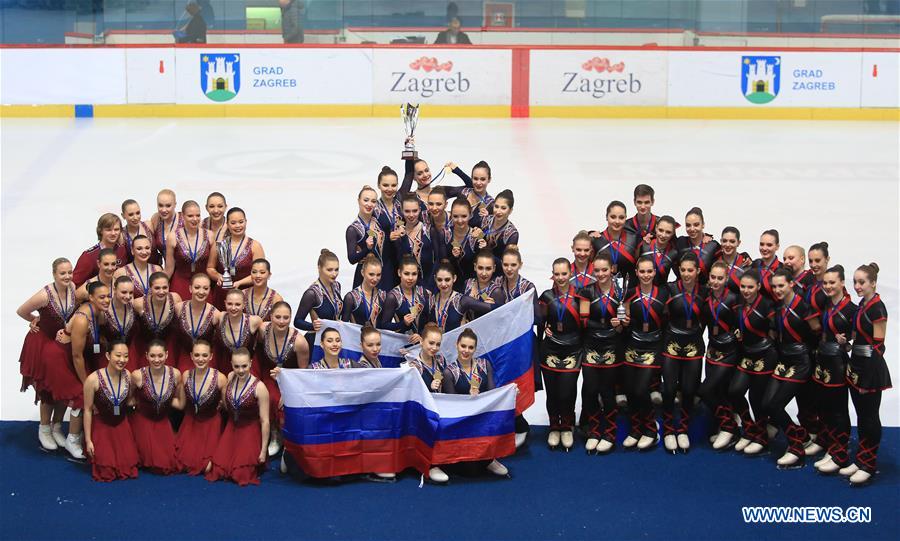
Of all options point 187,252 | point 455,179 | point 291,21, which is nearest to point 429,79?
point 291,21

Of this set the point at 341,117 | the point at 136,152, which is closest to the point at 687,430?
the point at 136,152

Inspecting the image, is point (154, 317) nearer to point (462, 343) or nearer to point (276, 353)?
point (276, 353)

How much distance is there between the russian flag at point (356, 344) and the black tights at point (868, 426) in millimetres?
2693

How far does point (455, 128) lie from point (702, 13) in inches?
213

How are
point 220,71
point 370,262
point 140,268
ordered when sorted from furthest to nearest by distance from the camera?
point 220,71 < point 140,268 < point 370,262

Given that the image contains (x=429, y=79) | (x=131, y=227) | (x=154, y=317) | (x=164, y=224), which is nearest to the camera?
(x=154, y=317)

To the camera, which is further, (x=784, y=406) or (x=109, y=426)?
(x=784, y=406)

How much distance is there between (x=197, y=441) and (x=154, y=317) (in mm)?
799

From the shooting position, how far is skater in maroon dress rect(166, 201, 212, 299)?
767cm

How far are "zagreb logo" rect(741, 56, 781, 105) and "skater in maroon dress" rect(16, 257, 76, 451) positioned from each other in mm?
16394

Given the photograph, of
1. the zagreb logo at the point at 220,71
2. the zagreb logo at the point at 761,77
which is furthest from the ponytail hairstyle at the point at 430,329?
the zagreb logo at the point at 761,77

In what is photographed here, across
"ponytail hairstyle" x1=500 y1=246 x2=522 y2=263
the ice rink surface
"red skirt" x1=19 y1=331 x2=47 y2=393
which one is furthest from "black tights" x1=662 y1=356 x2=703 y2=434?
"red skirt" x1=19 y1=331 x2=47 y2=393

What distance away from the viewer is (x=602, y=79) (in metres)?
21.2

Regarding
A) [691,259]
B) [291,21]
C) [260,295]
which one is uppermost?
[291,21]
